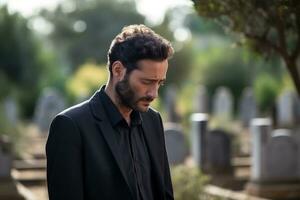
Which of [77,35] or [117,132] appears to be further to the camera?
[77,35]

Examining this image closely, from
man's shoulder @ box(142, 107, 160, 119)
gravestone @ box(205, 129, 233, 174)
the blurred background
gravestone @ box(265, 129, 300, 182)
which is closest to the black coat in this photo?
man's shoulder @ box(142, 107, 160, 119)

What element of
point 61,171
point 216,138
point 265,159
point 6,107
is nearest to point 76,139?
point 61,171

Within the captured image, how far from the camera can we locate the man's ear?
10.4ft

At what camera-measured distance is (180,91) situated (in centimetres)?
4119

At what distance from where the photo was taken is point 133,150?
3.25 meters

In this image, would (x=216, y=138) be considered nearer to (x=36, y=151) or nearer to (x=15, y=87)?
(x=36, y=151)

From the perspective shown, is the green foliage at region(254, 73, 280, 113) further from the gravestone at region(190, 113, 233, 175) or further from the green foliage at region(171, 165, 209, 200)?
the green foliage at region(171, 165, 209, 200)

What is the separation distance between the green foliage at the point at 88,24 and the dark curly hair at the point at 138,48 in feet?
197

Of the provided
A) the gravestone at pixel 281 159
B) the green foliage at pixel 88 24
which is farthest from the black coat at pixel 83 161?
the green foliage at pixel 88 24

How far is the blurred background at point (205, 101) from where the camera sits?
22.1ft

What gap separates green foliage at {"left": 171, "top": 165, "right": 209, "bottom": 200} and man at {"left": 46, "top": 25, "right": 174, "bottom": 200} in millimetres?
6450

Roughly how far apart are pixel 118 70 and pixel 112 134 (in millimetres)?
263

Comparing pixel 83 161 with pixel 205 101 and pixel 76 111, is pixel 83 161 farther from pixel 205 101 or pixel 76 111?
pixel 205 101

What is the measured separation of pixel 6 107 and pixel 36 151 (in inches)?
345
